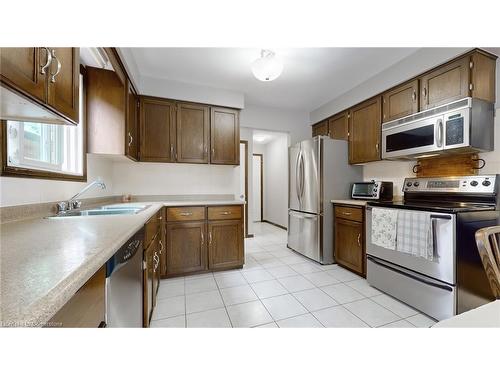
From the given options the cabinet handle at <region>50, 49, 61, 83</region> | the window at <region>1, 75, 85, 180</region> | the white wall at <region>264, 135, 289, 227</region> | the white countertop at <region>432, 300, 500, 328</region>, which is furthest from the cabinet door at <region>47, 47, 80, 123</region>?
the white wall at <region>264, 135, 289, 227</region>

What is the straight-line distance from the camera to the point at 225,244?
8.84 feet

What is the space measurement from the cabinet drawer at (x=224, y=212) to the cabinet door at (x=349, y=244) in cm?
134

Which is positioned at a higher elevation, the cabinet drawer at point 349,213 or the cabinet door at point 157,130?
the cabinet door at point 157,130

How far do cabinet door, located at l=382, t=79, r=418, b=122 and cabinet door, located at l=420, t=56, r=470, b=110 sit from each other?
0.07 meters

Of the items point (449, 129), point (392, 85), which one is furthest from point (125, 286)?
point (392, 85)

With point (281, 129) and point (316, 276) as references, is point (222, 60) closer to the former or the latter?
point (281, 129)

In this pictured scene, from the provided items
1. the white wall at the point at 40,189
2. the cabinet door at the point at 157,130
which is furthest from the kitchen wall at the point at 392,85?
the white wall at the point at 40,189

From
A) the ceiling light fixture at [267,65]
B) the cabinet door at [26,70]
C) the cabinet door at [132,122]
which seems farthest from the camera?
the cabinet door at [132,122]

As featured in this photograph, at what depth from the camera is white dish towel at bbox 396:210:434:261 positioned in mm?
1706

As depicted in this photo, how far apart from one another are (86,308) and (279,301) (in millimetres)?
1706

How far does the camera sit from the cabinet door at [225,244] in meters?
2.63

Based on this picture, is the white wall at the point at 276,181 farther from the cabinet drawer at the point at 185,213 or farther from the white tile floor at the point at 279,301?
the cabinet drawer at the point at 185,213
